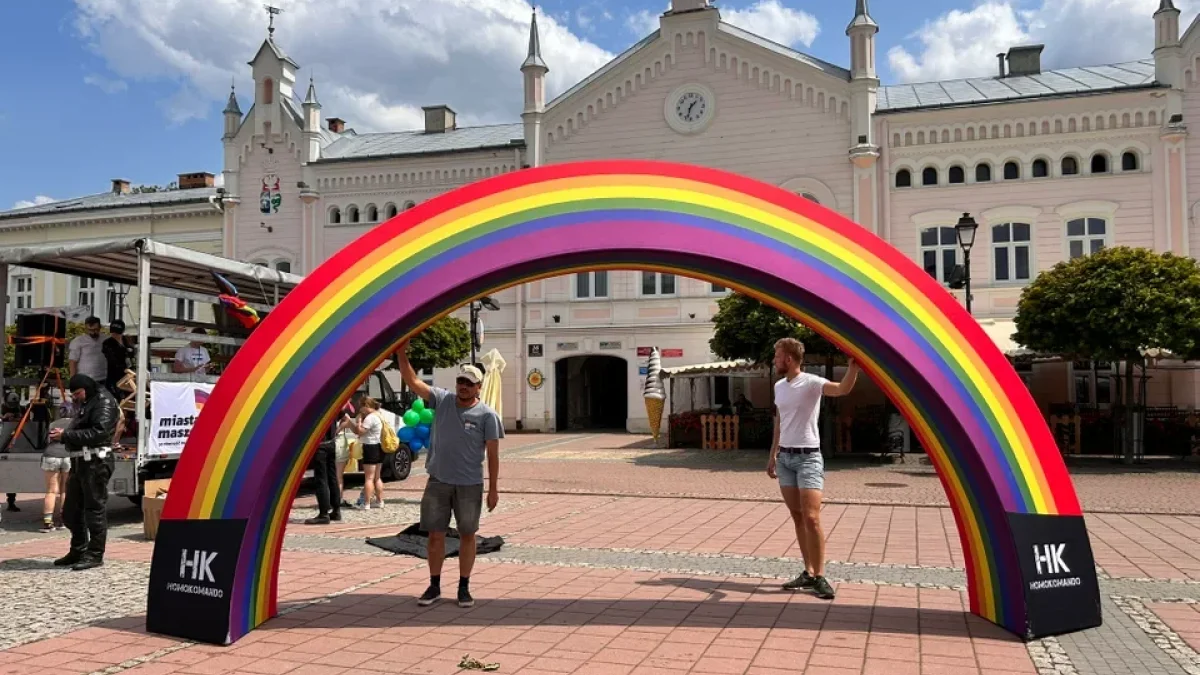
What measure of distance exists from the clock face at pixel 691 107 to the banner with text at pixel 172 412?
1978cm

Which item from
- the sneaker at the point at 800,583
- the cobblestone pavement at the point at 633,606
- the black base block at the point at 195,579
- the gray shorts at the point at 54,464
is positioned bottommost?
the cobblestone pavement at the point at 633,606

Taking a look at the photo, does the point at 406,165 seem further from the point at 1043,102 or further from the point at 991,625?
the point at 991,625

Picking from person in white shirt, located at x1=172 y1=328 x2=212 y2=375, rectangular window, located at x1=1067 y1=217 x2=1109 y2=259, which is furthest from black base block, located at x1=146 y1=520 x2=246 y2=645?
rectangular window, located at x1=1067 y1=217 x2=1109 y2=259

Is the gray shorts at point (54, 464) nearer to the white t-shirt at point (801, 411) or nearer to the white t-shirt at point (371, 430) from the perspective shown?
the white t-shirt at point (371, 430)

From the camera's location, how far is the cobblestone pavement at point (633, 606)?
503cm

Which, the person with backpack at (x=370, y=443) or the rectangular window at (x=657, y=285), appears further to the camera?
the rectangular window at (x=657, y=285)

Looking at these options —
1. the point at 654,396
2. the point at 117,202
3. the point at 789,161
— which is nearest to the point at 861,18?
the point at 789,161

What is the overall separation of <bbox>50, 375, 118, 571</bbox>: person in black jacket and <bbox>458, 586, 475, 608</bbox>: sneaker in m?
3.57

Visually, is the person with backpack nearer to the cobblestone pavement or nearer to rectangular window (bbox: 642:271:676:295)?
the cobblestone pavement

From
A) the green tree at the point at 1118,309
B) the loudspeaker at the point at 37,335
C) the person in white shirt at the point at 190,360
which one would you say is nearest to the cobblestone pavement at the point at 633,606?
the person in white shirt at the point at 190,360

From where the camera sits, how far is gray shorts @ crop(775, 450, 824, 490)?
6.50 meters

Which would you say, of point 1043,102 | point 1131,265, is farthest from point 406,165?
point 1131,265

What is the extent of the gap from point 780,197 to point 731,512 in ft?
21.4

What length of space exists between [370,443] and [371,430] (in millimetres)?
197
